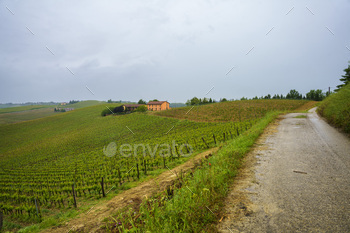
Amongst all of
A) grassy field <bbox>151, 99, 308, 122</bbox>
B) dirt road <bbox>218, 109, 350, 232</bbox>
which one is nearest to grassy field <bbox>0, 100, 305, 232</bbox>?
dirt road <bbox>218, 109, 350, 232</bbox>

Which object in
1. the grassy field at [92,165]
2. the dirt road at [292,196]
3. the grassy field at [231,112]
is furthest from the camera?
the grassy field at [231,112]

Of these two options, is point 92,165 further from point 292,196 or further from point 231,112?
point 231,112

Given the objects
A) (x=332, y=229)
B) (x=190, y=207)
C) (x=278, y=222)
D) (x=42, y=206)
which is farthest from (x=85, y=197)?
(x=332, y=229)

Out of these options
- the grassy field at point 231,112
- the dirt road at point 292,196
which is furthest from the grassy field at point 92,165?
the grassy field at point 231,112

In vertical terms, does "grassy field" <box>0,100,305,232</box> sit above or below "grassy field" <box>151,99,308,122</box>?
below

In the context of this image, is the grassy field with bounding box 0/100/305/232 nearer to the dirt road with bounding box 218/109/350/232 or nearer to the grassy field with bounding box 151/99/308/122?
the dirt road with bounding box 218/109/350/232

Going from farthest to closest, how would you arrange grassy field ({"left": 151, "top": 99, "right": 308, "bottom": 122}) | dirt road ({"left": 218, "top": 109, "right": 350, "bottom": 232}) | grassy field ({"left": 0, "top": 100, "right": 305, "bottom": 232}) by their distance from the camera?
1. grassy field ({"left": 151, "top": 99, "right": 308, "bottom": 122})
2. grassy field ({"left": 0, "top": 100, "right": 305, "bottom": 232})
3. dirt road ({"left": 218, "top": 109, "right": 350, "bottom": 232})

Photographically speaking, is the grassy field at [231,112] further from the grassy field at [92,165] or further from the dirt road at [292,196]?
the dirt road at [292,196]

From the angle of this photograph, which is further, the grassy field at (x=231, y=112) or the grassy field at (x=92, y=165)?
the grassy field at (x=231, y=112)

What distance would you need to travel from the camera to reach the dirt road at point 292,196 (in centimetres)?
221

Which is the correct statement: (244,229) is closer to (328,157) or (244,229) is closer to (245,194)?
(245,194)

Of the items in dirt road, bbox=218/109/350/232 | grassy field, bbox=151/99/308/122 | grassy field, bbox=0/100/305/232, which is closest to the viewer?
dirt road, bbox=218/109/350/232

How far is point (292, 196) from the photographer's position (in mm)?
2912

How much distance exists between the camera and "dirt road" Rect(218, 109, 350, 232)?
2.21 meters
